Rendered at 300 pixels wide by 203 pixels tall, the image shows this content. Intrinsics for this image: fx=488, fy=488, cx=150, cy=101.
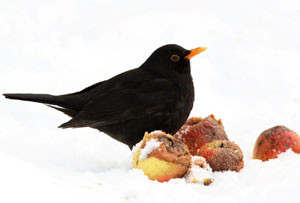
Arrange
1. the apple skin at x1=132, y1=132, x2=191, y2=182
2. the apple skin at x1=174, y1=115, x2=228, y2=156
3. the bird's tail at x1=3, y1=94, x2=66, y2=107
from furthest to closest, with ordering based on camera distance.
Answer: the bird's tail at x1=3, y1=94, x2=66, y2=107 < the apple skin at x1=174, y1=115, x2=228, y2=156 < the apple skin at x1=132, y1=132, x2=191, y2=182

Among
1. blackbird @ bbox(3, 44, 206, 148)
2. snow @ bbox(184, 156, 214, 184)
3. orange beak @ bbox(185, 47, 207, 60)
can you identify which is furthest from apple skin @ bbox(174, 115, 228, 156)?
orange beak @ bbox(185, 47, 207, 60)

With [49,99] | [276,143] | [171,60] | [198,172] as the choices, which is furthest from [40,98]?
[276,143]

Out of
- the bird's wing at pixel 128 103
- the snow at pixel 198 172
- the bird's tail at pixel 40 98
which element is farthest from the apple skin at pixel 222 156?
the bird's tail at pixel 40 98

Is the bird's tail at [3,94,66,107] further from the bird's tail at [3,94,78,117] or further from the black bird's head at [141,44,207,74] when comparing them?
the black bird's head at [141,44,207,74]

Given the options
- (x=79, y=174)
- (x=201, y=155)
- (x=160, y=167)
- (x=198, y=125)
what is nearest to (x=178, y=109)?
(x=198, y=125)

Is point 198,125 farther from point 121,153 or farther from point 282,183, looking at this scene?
point 282,183

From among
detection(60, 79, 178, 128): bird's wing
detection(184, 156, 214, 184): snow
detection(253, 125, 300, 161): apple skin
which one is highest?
detection(60, 79, 178, 128): bird's wing
